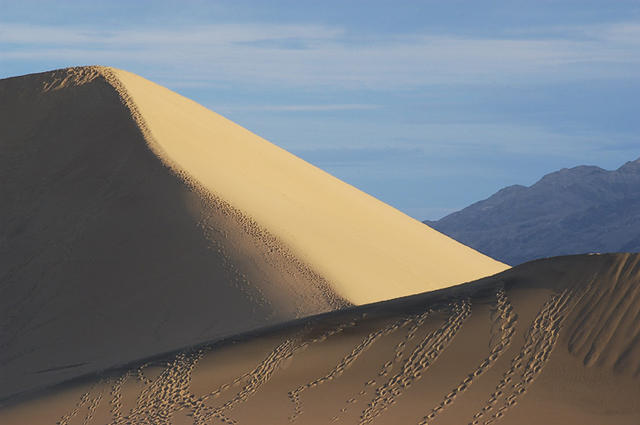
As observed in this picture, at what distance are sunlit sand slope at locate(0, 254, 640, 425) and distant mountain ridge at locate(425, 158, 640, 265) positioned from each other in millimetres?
117840

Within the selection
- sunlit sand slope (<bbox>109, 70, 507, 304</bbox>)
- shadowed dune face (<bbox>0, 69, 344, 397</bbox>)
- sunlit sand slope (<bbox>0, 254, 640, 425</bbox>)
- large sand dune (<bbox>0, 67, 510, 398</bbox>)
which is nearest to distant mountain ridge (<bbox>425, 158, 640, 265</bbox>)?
sunlit sand slope (<bbox>109, 70, 507, 304</bbox>)

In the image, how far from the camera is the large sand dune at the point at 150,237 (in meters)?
28.1

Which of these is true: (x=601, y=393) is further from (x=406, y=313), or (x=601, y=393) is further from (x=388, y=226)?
(x=388, y=226)

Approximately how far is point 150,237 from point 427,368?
47.6 ft

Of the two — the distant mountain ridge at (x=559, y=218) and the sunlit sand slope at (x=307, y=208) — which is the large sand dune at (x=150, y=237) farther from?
the distant mountain ridge at (x=559, y=218)

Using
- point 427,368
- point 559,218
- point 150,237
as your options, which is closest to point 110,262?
point 150,237

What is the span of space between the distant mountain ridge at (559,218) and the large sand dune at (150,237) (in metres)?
103

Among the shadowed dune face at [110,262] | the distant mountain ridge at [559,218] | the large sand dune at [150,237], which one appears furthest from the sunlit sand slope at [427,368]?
the distant mountain ridge at [559,218]

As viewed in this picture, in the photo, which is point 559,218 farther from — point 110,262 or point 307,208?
point 110,262

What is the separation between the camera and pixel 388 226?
1565 inches

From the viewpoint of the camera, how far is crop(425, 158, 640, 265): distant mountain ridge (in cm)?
15038

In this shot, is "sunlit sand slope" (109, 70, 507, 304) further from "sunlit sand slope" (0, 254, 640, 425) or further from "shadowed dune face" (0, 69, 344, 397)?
"sunlit sand slope" (0, 254, 640, 425)

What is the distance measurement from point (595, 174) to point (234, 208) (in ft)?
510

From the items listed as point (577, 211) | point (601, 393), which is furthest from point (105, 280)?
point (577, 211)
